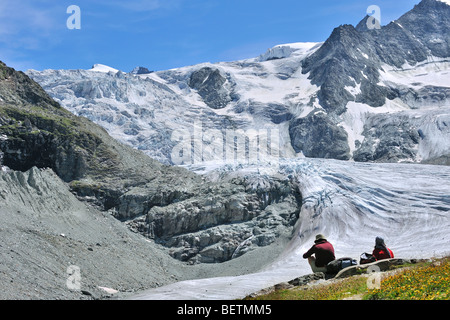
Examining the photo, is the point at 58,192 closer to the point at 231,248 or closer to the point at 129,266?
the point at 129,266

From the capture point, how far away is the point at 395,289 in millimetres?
18938

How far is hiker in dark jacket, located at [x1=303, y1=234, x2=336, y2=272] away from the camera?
25594mm

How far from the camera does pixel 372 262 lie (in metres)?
26.2
